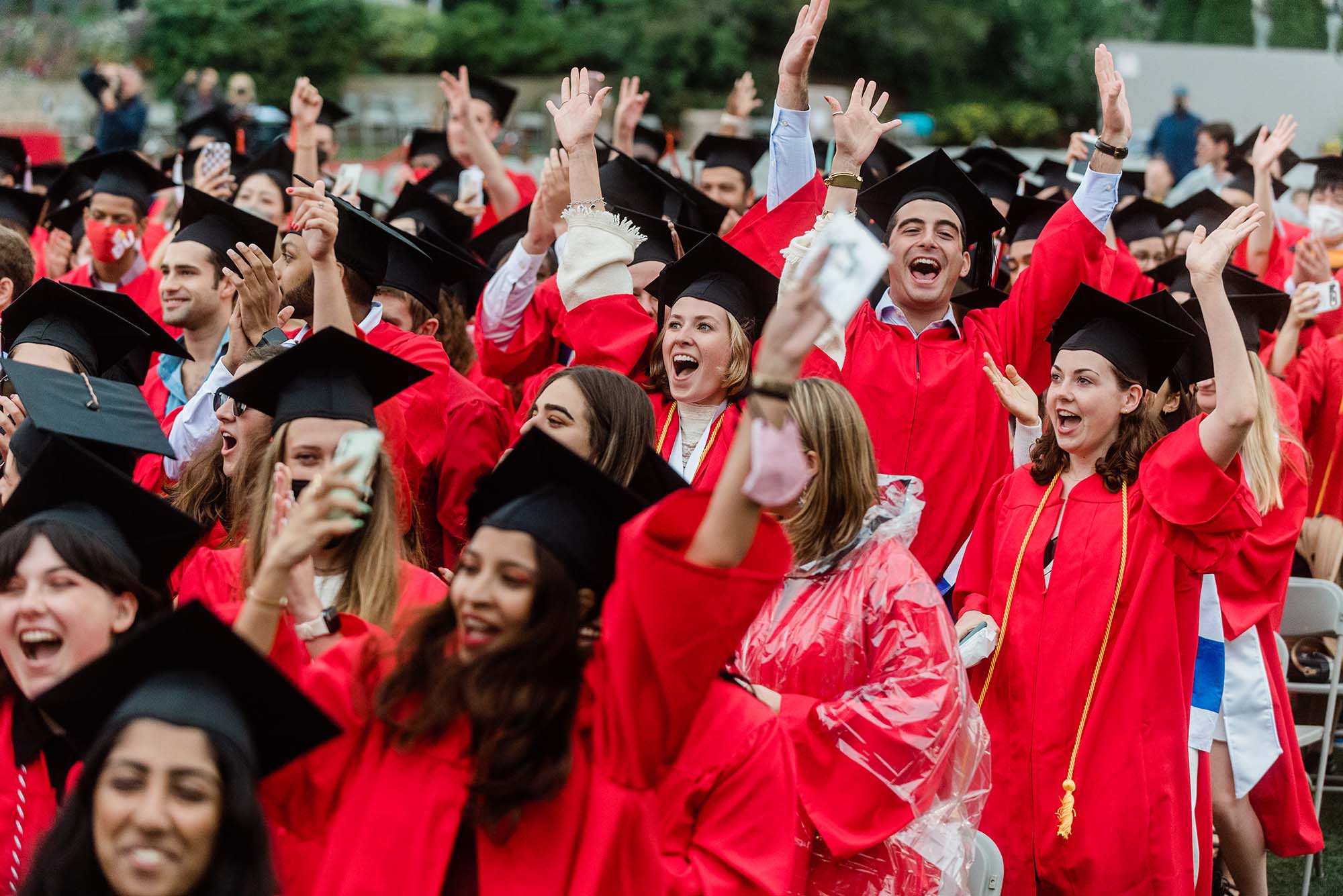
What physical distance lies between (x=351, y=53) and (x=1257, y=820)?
28.1 metres

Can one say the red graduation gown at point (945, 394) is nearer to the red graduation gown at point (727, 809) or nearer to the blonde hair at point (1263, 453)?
the blonde hair at point (1263, 453)

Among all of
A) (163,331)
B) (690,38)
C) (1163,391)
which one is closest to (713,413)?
(1163,391)

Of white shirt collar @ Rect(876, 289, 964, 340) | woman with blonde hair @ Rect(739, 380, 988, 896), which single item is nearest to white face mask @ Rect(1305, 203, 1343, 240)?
white shirt collar @ Rect(876, 289, 964, 340)

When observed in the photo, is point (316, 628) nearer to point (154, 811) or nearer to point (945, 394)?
point (154, 811)

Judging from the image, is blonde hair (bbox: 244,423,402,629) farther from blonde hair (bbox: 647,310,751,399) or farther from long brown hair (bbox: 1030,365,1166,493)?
long brown hair (bbox: 1030,365,1166,493)

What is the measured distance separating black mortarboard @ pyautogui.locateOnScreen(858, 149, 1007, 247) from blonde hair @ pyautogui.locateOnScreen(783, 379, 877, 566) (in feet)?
6.38

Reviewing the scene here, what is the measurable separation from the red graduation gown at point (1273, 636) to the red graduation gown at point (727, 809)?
8.44 ft

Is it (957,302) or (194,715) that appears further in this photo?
(957,302)

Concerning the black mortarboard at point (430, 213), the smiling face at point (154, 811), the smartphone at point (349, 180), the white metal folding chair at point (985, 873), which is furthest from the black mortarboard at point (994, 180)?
the smiling face at point (154, 811)

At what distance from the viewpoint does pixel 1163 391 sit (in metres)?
5.00

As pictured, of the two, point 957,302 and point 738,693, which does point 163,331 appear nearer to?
point 738,693

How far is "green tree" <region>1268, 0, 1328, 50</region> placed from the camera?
26.5m

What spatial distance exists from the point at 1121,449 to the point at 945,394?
877mm

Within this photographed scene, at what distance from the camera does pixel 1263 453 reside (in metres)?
5.38
